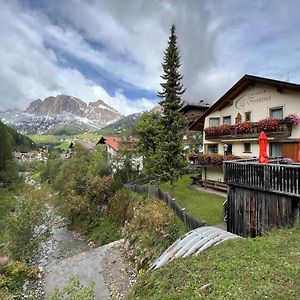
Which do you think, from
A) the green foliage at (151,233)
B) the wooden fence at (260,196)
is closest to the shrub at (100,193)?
the green foliage at (151,233)

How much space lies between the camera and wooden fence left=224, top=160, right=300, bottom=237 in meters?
10.3

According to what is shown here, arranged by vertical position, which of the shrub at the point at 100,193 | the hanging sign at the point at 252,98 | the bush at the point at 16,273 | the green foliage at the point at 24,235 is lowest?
the bush at the point at 16,273

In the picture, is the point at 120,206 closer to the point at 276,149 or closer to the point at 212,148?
the point at 212,148

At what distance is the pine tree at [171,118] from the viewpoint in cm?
2334

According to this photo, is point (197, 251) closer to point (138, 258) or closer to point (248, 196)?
point (248, 196)

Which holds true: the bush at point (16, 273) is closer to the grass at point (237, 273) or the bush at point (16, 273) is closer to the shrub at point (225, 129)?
the grass at point (237, 273)

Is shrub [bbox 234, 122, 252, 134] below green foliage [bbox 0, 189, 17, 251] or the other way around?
the other way around

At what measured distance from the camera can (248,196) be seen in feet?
40.4

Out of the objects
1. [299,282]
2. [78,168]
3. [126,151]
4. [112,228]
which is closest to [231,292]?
[299,282]

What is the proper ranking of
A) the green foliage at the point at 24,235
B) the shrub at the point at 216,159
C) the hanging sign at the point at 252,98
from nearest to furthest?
1. the green foliage at the point at 24,235
2. the hanging sign at the point at 252,98
3. the shrub at the point at 216,159

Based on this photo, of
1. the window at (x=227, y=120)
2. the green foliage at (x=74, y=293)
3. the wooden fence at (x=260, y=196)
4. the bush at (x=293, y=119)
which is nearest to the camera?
the wooden fence at (x=260, y=196)

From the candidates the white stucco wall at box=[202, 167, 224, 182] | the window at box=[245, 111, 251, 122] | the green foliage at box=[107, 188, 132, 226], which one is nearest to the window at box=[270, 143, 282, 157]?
the window at box=[245, 111, 251, 122]

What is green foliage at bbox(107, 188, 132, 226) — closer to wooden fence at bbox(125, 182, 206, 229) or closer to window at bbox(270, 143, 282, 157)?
wooden fence at bbox(125, 182, 206, 229)

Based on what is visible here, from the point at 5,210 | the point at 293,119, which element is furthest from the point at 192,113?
the point at 5,210
